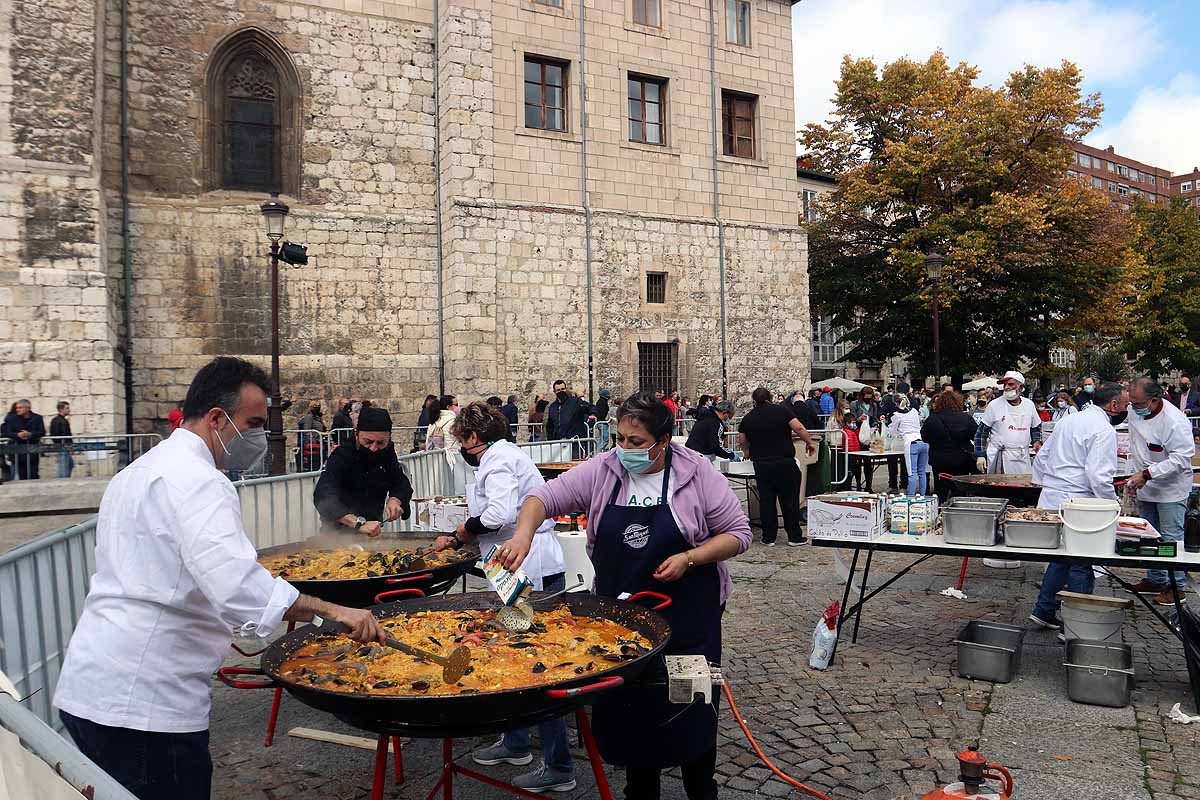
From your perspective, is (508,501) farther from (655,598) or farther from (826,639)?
(826,639)

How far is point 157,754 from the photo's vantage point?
2.64 meters

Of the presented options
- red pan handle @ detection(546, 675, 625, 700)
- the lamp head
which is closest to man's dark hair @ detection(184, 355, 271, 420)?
red pan handle @ detection(546, 675, 625, 700)

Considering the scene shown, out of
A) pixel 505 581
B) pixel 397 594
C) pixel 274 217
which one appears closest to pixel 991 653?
pixel 505 581

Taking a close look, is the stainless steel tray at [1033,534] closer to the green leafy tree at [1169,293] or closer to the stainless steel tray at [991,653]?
the stainless steel tray at [991,653]

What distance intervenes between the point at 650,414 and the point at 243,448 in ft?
5.33

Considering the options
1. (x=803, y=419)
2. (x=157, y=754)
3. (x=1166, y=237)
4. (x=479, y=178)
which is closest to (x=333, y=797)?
(x=157, y=754)

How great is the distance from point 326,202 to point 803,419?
39.5 ft

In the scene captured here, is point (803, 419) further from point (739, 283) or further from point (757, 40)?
point (757, 40)

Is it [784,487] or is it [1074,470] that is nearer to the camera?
[1074,470]

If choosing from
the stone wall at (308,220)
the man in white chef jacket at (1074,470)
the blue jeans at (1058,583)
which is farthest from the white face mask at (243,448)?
the stone wall at (308,220)

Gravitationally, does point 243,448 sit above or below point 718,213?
below

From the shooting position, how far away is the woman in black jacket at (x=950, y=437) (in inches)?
433

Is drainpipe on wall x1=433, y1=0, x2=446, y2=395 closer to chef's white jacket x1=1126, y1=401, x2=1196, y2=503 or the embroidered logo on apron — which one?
chef's white jacket x1=1126, y1=401, x2=1196, y2=503

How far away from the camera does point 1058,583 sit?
22.2ft
